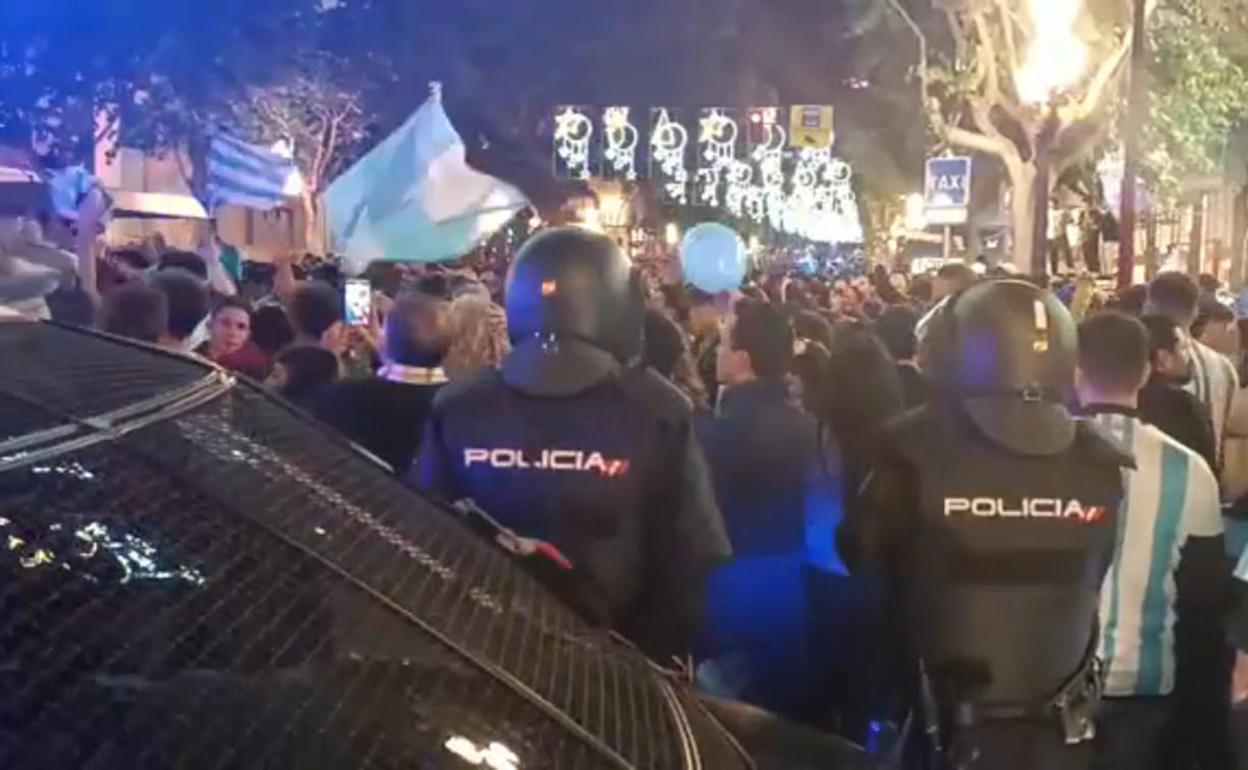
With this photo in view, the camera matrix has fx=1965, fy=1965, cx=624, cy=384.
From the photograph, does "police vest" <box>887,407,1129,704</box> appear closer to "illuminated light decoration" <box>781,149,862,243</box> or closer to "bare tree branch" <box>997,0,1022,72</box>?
"bare tree branch" <box>997,0,1022,72</box>

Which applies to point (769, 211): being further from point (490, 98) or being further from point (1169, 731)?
point (1169, 731)

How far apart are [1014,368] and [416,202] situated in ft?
26.0

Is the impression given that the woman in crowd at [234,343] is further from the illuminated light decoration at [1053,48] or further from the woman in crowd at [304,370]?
the illuminated light decoration at [1053,48]

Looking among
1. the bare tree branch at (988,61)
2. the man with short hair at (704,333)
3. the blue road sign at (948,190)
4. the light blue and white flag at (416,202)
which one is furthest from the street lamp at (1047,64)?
the light blue and white flag at (416,202)

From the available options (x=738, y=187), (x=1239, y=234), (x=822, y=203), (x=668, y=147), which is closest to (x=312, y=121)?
(x=668, y=147)

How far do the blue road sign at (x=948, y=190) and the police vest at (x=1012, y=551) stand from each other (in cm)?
2131

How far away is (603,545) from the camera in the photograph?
4.85 m

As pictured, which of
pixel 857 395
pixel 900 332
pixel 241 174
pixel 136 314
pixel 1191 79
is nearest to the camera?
pixel 136 314

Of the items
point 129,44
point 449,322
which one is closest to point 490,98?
point 129,44

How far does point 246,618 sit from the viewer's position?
7.30 ft

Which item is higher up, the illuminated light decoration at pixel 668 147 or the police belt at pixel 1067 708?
the illuminated light decoration at pixel 668 147

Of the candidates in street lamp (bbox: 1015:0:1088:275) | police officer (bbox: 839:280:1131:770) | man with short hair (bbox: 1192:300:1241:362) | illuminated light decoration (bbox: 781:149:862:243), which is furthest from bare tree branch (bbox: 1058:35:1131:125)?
illuminated light decoration (bbox: 781:149:862:243)

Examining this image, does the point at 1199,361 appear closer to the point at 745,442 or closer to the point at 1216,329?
the point at 1216,329

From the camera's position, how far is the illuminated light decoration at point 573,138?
104ft
